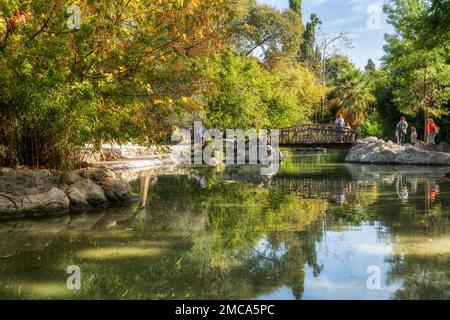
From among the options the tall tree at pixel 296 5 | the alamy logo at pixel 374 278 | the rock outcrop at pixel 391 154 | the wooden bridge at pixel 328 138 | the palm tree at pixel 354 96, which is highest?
the tall tree at pixel 296 5

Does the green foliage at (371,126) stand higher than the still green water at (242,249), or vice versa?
the green foliage at (371,126)

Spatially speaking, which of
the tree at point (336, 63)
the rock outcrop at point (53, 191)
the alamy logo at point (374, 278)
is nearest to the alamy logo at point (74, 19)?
the rock outcrop at point (53, 191)

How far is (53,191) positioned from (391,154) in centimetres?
1663

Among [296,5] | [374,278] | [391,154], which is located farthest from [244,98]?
[296,5]

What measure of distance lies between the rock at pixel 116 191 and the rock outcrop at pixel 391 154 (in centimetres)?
1416

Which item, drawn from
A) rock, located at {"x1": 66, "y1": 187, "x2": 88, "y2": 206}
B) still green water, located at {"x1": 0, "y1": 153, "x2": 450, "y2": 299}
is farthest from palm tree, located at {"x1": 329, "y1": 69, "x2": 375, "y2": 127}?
rock, located at {"x1": 66, "y1": 187, "x2": 88, "y2": 206}

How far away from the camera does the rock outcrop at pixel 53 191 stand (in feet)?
30.4

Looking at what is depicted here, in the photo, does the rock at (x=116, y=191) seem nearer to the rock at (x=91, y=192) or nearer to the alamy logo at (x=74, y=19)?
the rock at (x=91, y=192)

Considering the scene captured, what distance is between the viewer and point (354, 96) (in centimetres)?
4553

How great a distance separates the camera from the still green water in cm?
487

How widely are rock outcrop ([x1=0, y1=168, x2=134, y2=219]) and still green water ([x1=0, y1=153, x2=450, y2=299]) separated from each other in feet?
1.82

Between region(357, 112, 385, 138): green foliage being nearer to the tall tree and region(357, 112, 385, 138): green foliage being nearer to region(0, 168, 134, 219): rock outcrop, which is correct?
the tall tree

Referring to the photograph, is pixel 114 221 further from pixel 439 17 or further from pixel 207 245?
pixel 439 17
